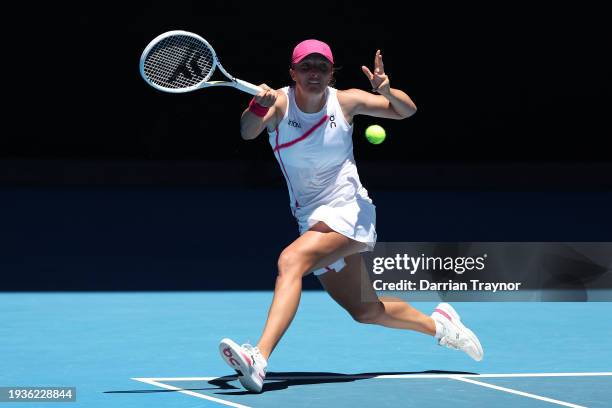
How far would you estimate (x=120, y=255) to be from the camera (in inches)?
492

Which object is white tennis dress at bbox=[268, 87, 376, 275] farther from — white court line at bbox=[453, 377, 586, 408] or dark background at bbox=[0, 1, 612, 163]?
dark background at bbox=[0, 1, 612, 163]

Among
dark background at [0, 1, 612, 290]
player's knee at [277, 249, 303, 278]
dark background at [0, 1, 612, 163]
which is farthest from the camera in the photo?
dark background at [0, 1, 612, 163]

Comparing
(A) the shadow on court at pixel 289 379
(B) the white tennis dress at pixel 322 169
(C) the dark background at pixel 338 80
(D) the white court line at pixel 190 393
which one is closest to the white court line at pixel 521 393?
(A) the shadow on court at pixel 289 379

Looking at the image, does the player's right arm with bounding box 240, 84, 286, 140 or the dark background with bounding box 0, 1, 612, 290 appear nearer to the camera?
the player's right arm with bounding box 240, 84, 286, 140

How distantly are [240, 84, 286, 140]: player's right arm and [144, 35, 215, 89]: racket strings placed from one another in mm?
558

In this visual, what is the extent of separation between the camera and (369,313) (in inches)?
268

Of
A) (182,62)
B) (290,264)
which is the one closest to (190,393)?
(290,264)

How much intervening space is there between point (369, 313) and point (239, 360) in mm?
909

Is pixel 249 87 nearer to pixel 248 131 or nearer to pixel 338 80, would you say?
pixel 248 131

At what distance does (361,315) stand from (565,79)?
15.0 metres

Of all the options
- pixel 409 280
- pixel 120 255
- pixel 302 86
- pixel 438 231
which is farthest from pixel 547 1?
pixel 302 86

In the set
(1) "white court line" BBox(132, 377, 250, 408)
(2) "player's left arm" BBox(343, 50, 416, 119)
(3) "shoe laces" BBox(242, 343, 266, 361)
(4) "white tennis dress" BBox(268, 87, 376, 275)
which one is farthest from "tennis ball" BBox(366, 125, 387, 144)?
(1) "white court line" BBox(132, 377, 250, 408)

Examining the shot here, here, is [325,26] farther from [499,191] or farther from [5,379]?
[5,379]

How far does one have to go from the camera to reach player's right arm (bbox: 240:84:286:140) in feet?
21.1
